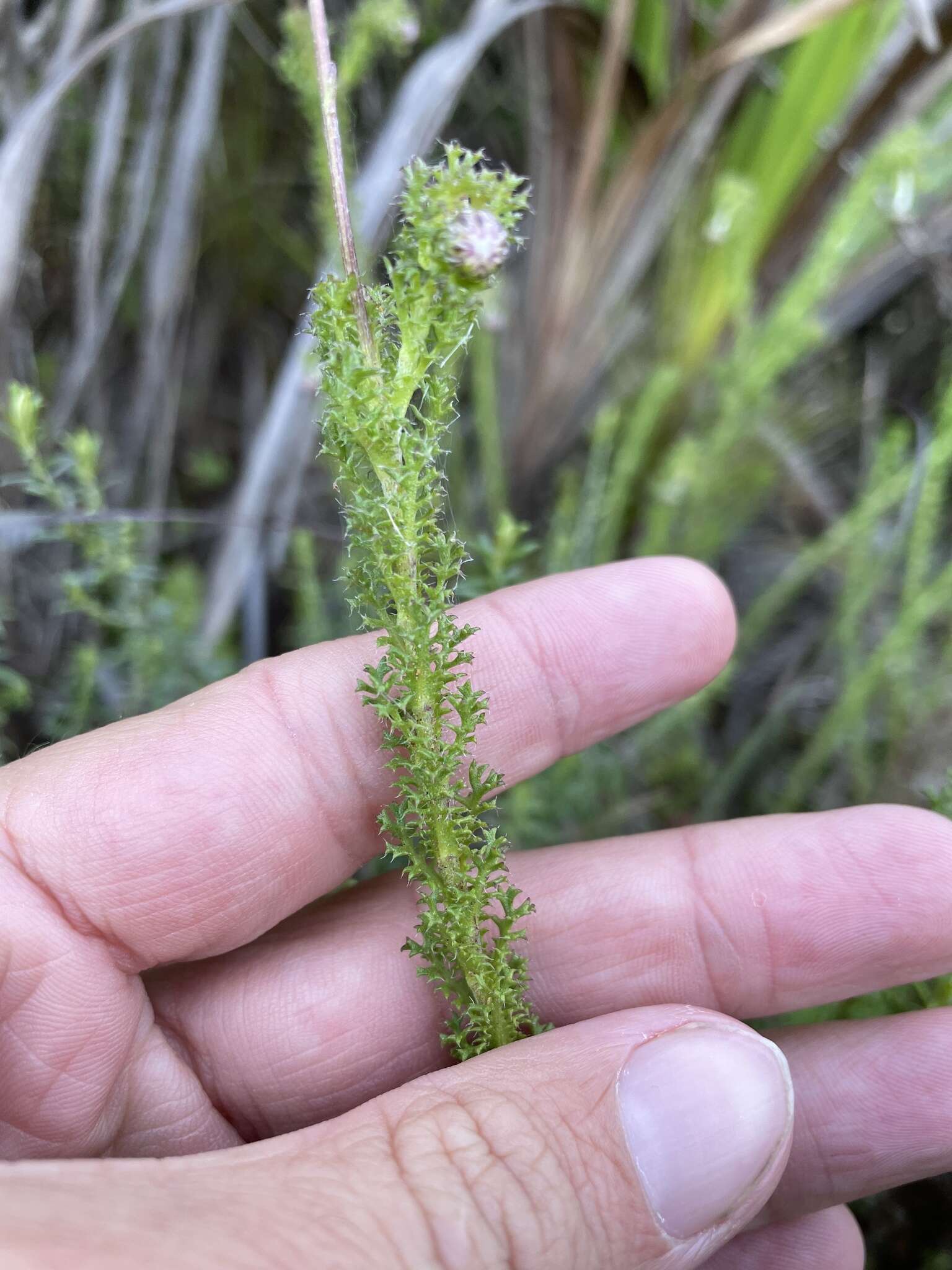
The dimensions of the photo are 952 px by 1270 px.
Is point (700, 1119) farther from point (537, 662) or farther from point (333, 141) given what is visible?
point (333, 141)

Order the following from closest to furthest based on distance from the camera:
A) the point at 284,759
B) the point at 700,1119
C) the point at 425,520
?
the point at 425,520
the point at 700,1119
the point at 284,759

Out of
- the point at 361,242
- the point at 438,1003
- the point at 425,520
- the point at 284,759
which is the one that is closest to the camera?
the point at 425,520

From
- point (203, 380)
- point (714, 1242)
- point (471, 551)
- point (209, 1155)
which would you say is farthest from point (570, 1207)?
point (203, 380)

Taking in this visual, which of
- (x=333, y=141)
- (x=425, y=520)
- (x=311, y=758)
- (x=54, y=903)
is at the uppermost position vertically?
(x=333, y=141)

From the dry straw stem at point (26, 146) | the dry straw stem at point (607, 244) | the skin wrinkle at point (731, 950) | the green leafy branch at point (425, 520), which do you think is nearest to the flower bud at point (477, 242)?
the green leafy branch at point (425, 520)

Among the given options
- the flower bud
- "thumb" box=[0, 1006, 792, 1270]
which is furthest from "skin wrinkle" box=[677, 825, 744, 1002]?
the flower bud

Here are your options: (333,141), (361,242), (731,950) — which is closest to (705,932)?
(731,950)

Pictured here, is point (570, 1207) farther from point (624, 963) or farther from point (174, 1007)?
point (174, 1007)

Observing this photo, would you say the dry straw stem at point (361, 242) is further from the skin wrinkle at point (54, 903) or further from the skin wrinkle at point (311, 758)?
the skin wrinkle at point (54, 903)
